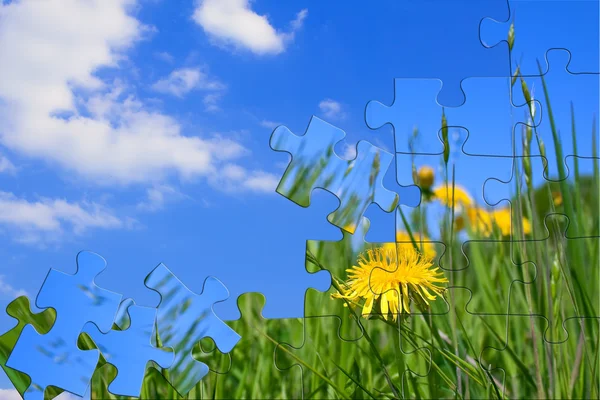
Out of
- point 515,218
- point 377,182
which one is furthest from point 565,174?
point 377,182

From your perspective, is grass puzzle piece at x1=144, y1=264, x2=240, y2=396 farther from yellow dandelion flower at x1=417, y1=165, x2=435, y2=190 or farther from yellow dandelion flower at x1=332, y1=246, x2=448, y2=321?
yellow dandelion flower at x1=417, y1=165, x2=435, y2=190

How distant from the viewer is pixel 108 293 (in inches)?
108

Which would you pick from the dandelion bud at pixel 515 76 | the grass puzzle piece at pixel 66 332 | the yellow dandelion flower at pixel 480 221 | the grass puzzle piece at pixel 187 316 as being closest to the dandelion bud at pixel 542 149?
the dandelion bud at pixel 515 76

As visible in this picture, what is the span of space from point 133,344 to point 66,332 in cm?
25

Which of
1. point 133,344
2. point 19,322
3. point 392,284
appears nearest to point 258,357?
point 133,344

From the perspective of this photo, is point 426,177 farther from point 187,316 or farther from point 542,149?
point 187,316

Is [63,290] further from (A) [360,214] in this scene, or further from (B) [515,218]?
(B) [515,218]

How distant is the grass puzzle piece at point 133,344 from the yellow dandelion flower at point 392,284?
2.30 feet

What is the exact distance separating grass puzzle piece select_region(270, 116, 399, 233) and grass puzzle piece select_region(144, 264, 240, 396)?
0.48m

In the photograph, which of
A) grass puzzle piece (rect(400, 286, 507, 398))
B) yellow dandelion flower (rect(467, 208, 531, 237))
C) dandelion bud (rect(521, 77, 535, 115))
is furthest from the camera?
yellow dandelion flower (rect(467, 208, 531, 237))

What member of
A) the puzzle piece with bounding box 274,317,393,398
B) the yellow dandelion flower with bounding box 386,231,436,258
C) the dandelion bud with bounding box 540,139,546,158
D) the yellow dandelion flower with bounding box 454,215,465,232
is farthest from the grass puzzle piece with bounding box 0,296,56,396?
the dandelion bud with bounding box 540,139,546,158

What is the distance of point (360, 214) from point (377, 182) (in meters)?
0.15

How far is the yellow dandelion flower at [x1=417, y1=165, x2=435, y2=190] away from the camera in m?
3.01

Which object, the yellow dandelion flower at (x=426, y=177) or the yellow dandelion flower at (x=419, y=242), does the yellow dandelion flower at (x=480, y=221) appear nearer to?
the yellow dandelion flower at (x=426, y=177)
